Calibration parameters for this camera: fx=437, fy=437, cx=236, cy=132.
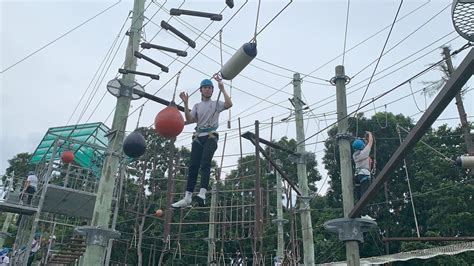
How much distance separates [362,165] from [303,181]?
2096 millimetres

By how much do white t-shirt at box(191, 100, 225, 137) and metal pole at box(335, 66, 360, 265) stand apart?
1923 millimetres

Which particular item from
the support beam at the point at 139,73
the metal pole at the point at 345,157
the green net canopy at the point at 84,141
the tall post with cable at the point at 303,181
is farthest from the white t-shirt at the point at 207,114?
the green net canopy at the point at 84,141

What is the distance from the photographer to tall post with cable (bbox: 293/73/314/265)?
852 cm

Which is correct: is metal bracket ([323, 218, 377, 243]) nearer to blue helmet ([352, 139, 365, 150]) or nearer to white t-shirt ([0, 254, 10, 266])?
blue helmet ([352, 139, 365, 150])

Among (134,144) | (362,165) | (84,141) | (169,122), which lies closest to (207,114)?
(169,122)

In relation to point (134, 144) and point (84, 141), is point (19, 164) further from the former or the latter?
point (134, 144)

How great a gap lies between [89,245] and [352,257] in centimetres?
410

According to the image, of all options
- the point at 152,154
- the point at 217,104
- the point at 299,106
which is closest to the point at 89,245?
the point at 217,104

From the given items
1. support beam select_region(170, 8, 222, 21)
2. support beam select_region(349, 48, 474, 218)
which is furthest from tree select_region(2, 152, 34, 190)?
support beam select_region(349, 48, 474, 218)

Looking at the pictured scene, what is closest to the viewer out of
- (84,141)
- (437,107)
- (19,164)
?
(437,107)

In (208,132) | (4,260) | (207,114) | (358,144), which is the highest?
(358,144)

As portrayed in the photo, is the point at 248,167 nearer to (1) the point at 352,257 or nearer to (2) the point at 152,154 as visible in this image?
(2) the point at 152,154

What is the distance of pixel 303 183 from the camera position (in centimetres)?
902

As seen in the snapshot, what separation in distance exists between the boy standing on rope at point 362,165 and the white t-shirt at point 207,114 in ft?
8.32
